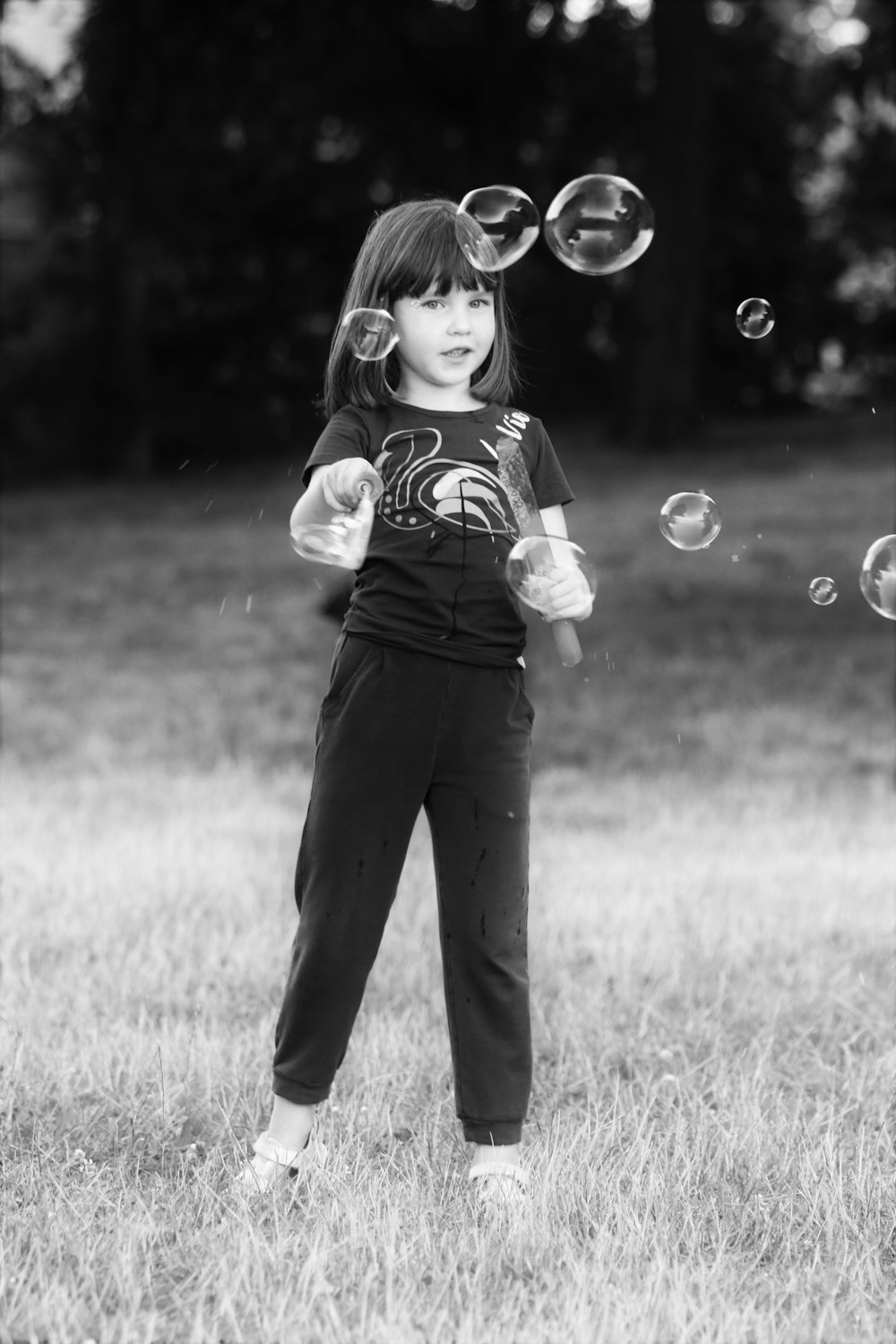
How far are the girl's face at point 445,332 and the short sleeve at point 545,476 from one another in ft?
0.61

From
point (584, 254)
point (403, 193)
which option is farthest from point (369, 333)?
point (403, 193)

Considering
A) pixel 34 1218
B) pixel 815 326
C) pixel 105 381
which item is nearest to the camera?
pixel 34 1218

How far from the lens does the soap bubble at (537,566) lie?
264 cm

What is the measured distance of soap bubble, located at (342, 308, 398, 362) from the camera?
270 cm

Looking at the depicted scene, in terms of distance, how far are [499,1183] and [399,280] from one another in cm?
155


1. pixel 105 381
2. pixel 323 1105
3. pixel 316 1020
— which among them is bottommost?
pixel 323 1105

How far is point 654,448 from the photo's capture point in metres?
17.4

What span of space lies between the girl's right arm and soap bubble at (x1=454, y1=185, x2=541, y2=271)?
46cm

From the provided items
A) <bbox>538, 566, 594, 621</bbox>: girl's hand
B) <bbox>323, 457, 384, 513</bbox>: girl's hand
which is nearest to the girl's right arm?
<bbox>323, 457, 384, 513</bbox>: girl's hand

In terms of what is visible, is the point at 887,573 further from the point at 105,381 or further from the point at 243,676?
the point at 105,381

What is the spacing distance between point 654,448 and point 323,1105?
14.9 m

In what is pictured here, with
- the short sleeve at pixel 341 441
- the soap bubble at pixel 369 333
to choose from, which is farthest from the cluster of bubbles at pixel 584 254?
the short sleeve at pixel 341 441

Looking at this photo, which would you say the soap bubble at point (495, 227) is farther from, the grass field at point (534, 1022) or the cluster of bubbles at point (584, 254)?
the grass field at point (534, 1022)

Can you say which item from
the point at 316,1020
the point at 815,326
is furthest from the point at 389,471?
the point at 815,326
